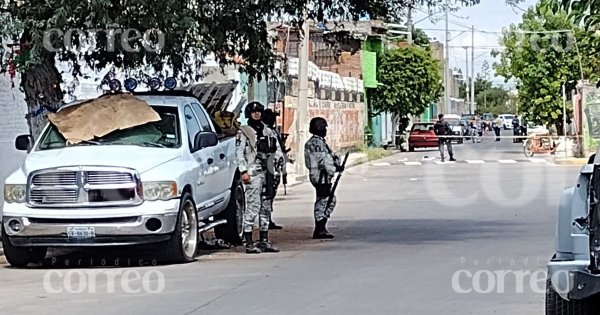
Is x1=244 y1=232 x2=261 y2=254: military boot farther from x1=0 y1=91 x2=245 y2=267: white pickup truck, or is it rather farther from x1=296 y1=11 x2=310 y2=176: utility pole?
x1=296 y1=11 x2=310 y2=176: utility pole

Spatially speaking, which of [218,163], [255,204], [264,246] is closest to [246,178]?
[255,204]

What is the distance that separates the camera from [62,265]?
1437 centimetres

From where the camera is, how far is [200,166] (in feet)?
48.3

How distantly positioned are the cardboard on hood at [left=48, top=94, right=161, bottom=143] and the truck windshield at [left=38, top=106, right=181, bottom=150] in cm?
10

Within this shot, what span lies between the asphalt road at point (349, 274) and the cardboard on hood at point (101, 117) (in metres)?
1.59

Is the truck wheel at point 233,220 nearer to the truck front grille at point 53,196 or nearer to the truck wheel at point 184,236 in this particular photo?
the truck wheel at point 184,236

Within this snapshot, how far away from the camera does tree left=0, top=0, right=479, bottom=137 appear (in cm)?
1428

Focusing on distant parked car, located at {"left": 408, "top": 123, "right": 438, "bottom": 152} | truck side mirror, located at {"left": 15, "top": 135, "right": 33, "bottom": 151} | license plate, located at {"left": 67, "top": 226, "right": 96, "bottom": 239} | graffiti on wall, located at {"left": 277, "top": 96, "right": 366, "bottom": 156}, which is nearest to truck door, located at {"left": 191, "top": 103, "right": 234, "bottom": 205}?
truck side mirror, located at {"left": 15, "top": 135, "right": 33, "bottom": 151}

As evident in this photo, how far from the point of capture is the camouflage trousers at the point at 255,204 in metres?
15.0

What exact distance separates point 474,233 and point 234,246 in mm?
3676

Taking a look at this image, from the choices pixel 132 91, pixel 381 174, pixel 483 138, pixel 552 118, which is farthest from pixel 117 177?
pixel 483 138

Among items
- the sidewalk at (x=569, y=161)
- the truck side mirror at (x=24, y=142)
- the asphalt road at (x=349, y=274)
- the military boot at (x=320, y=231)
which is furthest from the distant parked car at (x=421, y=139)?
the truck side mirror at (x=24, y=142)

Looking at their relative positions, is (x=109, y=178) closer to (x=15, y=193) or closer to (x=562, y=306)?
(x=15, y=193)

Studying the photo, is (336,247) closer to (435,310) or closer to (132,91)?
(132,91)
